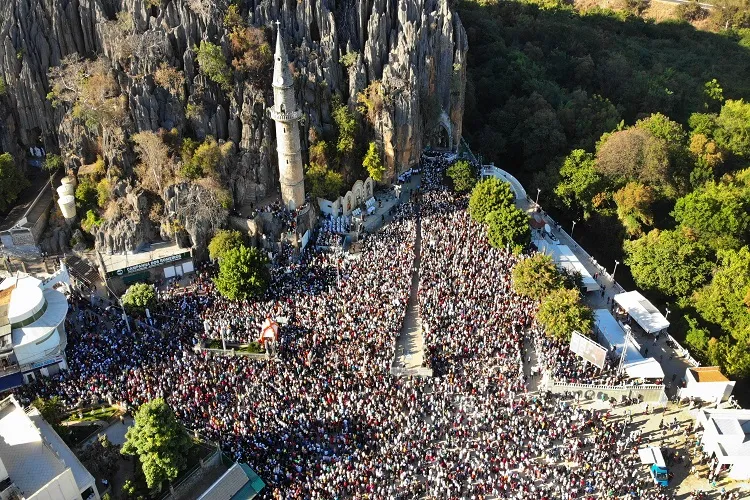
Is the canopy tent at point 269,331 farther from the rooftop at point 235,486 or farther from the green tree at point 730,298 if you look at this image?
the green tree at point 730,298

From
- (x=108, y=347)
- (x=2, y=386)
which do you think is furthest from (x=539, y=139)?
(x=2, y=386)

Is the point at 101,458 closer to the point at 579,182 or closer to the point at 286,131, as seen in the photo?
the point at 286,131

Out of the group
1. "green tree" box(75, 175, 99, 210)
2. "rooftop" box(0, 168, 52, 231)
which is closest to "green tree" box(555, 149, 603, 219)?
"green tree" box(75, 175, 99, 210)

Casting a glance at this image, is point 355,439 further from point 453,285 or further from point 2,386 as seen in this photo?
point 2,386

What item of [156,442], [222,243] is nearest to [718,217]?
[222,243]

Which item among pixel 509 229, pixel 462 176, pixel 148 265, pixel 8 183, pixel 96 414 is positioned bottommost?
pixel 96 414

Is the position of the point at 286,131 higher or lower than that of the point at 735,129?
higher

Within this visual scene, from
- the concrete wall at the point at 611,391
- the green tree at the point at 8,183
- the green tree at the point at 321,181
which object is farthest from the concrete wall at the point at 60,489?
the green tree at the point at 8,183
